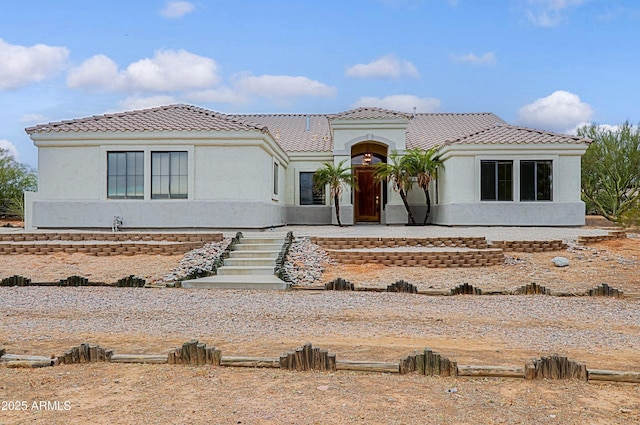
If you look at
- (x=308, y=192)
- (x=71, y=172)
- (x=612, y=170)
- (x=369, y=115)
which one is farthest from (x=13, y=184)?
(x=612, y=170)

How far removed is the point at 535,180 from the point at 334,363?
641 inches

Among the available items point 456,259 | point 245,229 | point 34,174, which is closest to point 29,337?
point 456,259

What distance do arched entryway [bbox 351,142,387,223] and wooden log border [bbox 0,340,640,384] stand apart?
59.9 feet

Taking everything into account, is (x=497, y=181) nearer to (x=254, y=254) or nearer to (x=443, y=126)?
(x=443, y=126)

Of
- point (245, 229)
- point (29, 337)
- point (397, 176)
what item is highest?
point (397, 176)

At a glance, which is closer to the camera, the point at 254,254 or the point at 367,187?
the point at 254,254

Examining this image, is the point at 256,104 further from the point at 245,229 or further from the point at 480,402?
the point at 480,402

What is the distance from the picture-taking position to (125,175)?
16219 mm

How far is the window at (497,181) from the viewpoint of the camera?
1841 cm

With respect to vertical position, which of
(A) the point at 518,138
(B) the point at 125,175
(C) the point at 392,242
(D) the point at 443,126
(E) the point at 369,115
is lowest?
(C) the point at 392,242

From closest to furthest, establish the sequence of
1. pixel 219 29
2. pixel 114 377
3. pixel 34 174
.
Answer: pixel 114 377 → pixel 219 29 → pixel 34 174

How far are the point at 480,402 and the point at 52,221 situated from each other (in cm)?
1628

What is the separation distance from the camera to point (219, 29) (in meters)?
15.1

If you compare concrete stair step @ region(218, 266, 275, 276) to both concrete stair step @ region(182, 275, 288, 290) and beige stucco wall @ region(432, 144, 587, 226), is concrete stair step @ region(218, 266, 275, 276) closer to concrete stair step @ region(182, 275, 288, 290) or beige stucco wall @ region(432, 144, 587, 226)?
concrete stair step @ region(182, 275, 288, 290)
